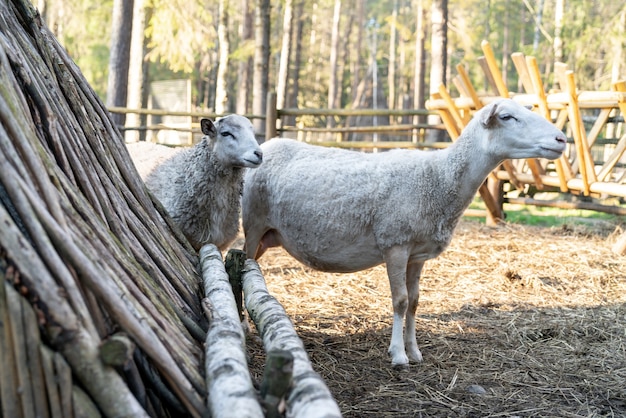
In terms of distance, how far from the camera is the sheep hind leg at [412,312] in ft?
15.2

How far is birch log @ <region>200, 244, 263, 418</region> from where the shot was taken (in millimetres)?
2045

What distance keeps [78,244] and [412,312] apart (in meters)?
3.02

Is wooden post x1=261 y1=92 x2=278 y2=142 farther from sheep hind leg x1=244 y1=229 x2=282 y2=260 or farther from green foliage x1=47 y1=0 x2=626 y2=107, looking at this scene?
sheep hind leg x1=244 y1=229 x2=282 y2=260

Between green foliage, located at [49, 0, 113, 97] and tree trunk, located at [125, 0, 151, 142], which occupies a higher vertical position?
green foliage, located at [49, 0, 113, 97]

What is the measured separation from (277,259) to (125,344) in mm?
5744

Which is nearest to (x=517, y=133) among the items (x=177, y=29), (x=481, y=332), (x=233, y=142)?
(x=481, y=332)

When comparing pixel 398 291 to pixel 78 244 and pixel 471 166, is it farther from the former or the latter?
pixel 78 244

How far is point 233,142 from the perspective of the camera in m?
4.85

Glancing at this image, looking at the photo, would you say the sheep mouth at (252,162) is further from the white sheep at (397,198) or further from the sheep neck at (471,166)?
the sheep neck at (471,166)

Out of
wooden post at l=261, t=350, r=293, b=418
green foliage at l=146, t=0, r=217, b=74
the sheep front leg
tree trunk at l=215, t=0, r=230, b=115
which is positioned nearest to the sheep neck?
the sheep front leg

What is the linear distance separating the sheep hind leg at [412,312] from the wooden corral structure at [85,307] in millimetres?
1767

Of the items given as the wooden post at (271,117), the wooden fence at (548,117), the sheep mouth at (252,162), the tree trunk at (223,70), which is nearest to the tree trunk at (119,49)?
the wooden fence at (548,117)

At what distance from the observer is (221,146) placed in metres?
4.92

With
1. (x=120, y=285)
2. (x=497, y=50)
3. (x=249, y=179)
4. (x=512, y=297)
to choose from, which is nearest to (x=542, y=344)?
(x=512, y=297)
